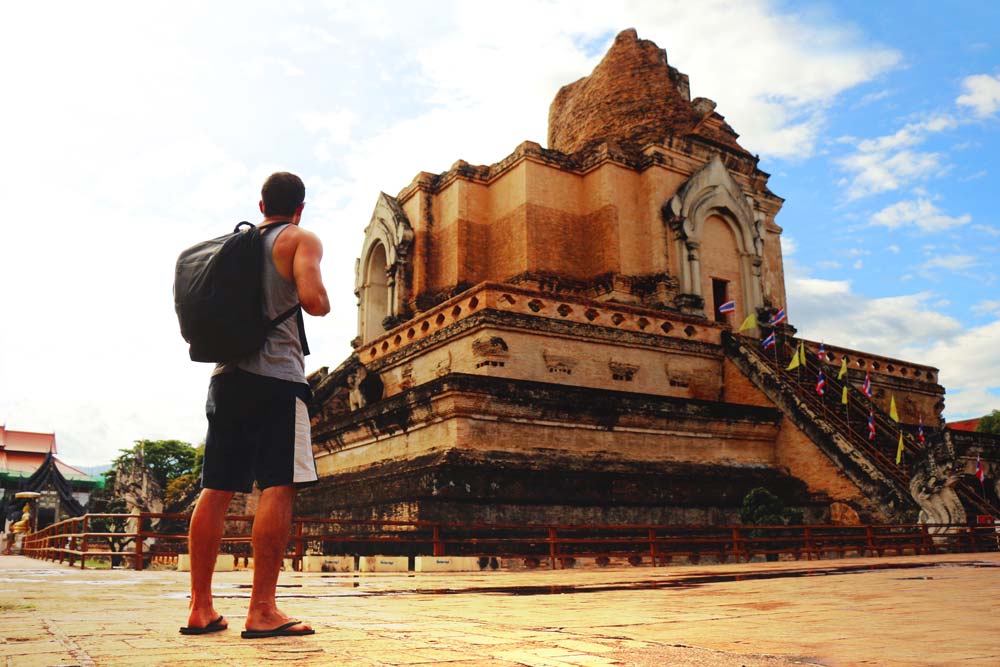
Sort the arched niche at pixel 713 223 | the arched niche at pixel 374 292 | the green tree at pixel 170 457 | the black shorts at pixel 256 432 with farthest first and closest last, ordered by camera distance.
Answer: the green tree at pixel 170 457 → the arched niche at pixel 374 292 → the arched niche at pixel 713 223 → the black shorts at pixel 256 432

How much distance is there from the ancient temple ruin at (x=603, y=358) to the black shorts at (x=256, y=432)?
8.86 m

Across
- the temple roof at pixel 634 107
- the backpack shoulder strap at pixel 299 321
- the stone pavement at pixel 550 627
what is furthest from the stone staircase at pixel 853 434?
the backpack shoulder strap at pixel 299 321

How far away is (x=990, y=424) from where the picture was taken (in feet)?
133

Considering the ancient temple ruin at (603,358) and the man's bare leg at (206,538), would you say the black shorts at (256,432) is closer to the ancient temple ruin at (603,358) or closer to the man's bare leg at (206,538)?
the man's bare leg at (206,538)

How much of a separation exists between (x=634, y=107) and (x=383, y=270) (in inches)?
342

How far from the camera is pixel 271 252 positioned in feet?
12.4

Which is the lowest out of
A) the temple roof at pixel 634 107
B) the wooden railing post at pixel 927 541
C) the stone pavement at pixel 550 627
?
the wooden railing post at pixel 927 541

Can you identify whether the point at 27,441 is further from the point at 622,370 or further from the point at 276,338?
the point at 276,338

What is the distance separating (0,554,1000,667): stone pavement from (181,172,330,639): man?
1.31ft

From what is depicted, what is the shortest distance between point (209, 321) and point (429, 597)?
265cm

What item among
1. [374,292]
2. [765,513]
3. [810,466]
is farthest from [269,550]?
[374,292]

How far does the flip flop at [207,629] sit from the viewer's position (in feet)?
10.7

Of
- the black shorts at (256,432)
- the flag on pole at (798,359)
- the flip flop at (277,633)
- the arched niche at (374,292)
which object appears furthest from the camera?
the arched niche at (374,292)

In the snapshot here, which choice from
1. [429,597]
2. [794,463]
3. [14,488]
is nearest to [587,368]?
[794,463]
